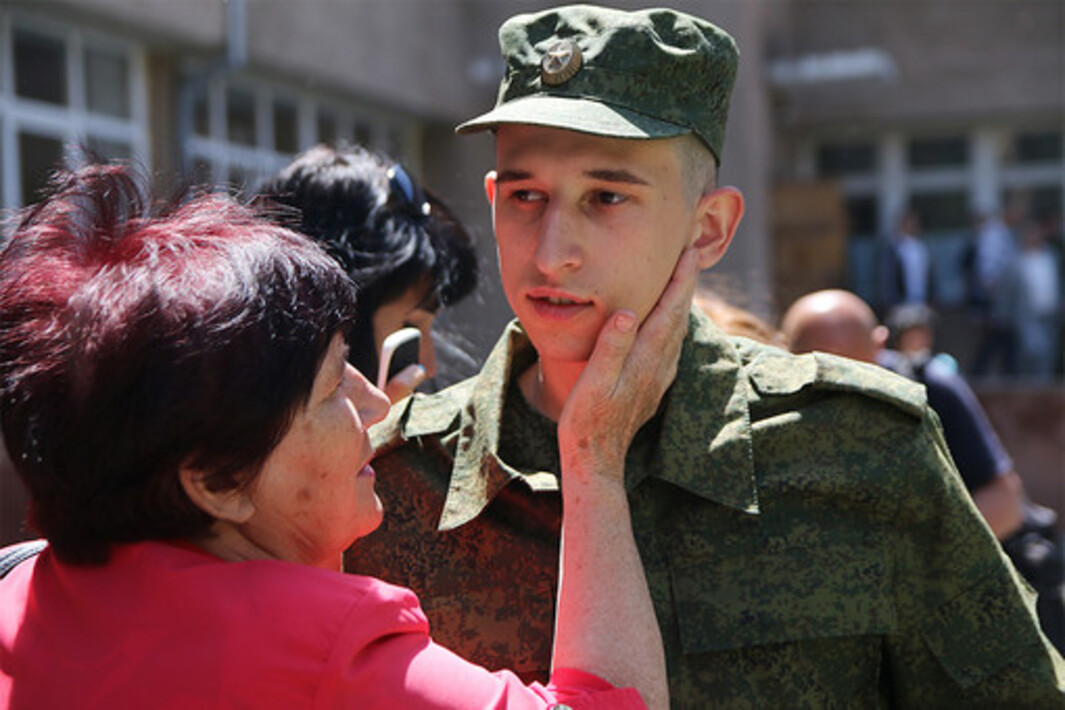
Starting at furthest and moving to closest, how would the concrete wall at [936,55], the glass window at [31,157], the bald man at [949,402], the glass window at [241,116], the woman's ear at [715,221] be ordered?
1. the concrete wall at [936,55]
2. the glass window at [241,116]
3. the glass window at [31,157]
4. the bald man at [949,402]
5. the woman's ear at [715,221]

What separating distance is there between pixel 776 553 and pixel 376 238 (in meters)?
0.97

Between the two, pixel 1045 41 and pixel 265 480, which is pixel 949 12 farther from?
pixel 265 480

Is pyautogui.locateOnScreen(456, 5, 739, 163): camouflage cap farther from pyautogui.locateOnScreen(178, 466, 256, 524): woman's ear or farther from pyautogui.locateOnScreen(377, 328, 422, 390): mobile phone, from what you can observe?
pyautogui.locateOnScreen(178, 466, 256, 524): woman's ear

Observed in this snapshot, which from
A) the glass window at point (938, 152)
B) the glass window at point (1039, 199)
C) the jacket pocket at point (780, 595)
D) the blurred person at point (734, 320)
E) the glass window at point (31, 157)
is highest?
the jacket pocket at point (780, 595)

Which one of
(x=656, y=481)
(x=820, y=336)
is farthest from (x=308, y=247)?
(x=820, y=336)

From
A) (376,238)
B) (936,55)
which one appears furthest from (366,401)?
(936,55)

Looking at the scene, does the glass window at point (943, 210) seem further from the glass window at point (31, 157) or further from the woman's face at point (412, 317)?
the woman's face at point (412, 317)

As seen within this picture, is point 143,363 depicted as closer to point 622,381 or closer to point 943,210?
point 622,381

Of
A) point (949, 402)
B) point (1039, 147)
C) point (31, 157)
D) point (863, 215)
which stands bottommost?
point (863, 215)

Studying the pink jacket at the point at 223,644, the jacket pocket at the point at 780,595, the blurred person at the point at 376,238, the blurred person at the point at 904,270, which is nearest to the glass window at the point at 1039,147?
the blurred person at the point at 904,270

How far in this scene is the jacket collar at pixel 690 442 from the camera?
186 centimetres

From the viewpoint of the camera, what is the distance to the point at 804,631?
1.81m

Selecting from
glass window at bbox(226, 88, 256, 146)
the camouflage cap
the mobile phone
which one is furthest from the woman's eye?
glass window at bbox(226, 88, 256, 146)

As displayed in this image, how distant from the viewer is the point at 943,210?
650 inches
